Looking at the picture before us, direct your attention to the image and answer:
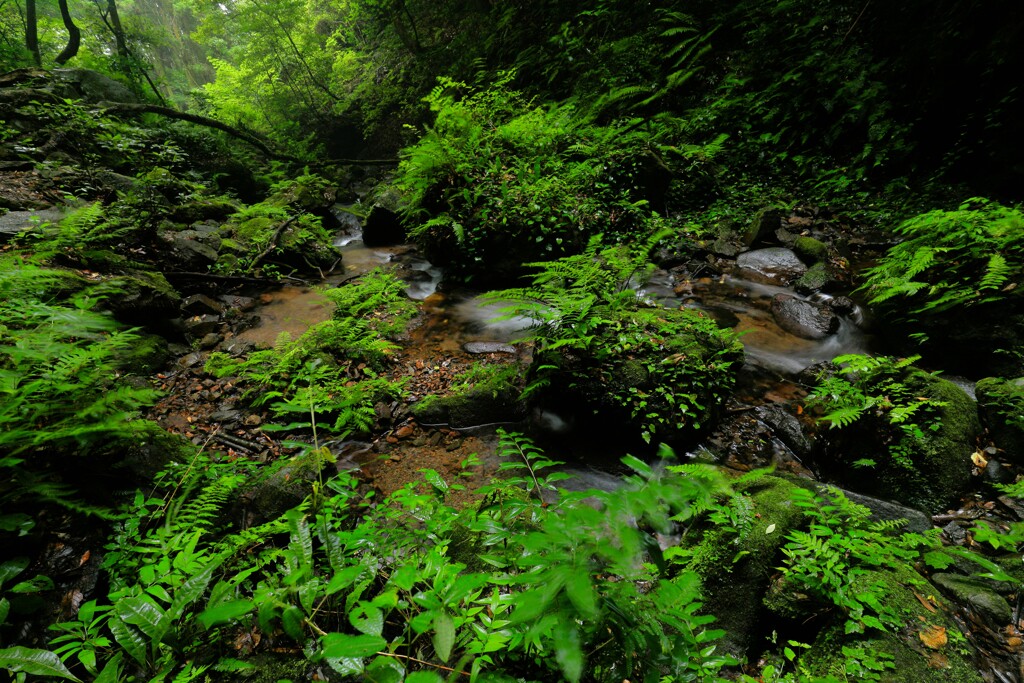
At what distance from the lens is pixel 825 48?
758 centimetres

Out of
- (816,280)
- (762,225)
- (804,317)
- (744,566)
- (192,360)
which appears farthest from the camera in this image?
(762,225)

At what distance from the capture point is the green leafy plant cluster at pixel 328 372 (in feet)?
13.0

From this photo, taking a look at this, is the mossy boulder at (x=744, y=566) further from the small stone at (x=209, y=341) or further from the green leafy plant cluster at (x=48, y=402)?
the small stone at (x=209, y=341)

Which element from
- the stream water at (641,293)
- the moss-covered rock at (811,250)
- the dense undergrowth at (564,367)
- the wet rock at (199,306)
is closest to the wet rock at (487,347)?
the stream water at (641,293)

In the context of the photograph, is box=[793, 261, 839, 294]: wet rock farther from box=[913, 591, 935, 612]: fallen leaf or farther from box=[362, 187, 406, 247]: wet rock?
box=[362, 187, 406, 247]: wet rock

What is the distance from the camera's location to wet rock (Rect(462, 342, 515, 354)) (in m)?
5.37

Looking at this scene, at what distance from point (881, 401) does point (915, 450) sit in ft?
1.51

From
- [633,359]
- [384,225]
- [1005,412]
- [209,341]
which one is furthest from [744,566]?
[384,225]

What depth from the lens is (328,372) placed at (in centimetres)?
446

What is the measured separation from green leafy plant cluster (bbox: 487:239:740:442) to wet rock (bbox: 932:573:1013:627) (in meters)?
1.73

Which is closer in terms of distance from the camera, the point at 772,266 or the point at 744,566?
the point at 744,566

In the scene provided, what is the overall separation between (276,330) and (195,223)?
396cm

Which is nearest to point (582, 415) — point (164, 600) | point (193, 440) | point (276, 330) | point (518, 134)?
point (164, 600)

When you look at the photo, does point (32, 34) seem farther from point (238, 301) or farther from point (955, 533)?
point (955, 533)
